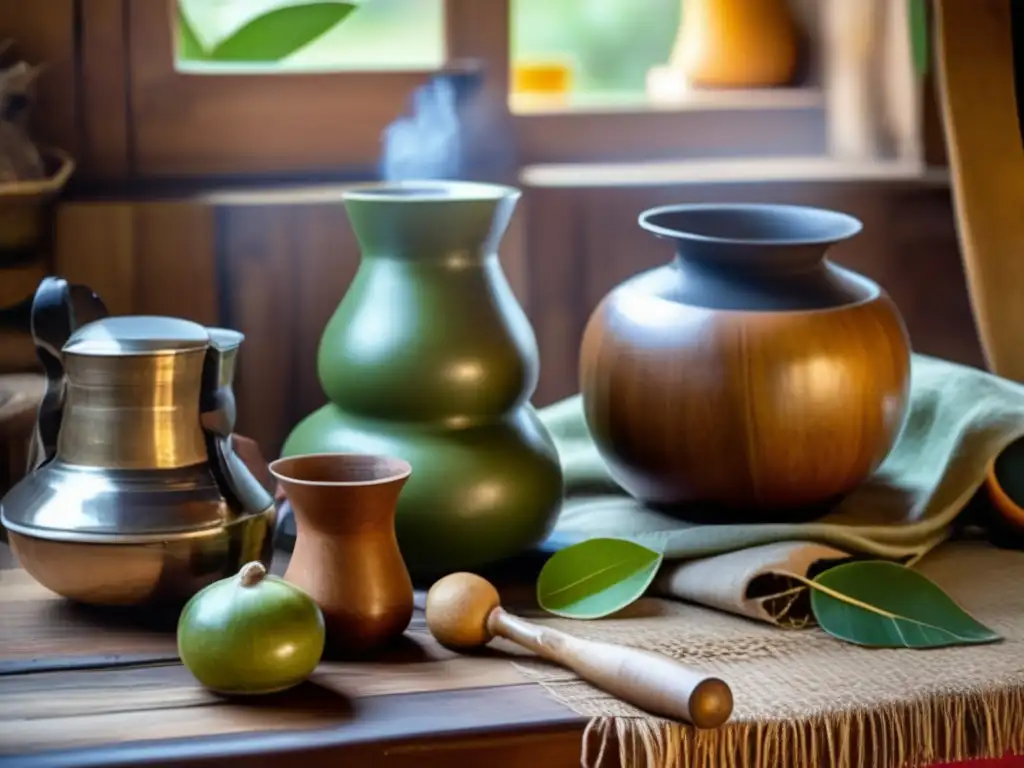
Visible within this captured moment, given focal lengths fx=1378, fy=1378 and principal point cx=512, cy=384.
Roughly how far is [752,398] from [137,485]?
0.38m

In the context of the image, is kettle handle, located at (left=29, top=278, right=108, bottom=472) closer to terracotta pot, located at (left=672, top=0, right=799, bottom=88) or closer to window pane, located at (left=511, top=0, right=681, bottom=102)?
window pane, located at (left=511, top=0, right=681, bottom=102)

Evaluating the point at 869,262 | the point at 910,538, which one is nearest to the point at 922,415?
the point at 910,538

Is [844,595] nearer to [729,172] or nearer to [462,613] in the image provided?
[462,613]

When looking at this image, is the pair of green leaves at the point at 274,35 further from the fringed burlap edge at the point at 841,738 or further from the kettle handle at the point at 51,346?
the fringed burlap edge at the point at 841,738

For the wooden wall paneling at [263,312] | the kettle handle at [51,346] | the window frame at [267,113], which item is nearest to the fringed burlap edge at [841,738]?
the kettle handle at [51,346]

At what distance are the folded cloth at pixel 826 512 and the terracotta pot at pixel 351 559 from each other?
195 mm

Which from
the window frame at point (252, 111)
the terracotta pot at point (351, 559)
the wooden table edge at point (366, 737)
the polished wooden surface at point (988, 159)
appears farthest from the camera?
the window frame at point (252, 111)

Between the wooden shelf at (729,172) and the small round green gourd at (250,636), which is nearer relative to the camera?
the small round green gourd at (250,636)

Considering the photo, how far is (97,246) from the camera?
3.93ft

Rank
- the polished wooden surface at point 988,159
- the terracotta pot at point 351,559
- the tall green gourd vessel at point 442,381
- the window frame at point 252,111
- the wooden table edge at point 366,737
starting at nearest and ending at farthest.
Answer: the wooden table edge at point 366,737 < the terracotta pot at point 351,559 < the tall green gourd vessel at point 442,381 < the polished wooden surface at point 988,159 < the window frame at point 252,111

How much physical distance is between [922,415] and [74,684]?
67 cm

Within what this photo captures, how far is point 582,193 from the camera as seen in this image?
1.32 meters

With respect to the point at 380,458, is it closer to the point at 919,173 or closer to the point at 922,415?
the point at 922,415

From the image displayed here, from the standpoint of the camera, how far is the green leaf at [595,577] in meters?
0.85
